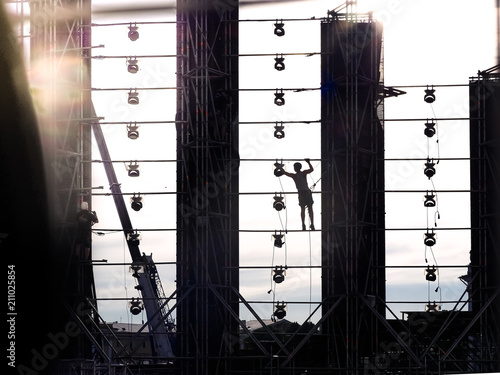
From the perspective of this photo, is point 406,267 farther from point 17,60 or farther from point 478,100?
point 17,60

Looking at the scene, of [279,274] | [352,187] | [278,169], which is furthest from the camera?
[278,169]

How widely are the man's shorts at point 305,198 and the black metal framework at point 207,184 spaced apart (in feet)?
4.18

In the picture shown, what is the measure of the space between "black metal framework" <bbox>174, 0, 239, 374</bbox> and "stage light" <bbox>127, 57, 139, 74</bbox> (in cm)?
80

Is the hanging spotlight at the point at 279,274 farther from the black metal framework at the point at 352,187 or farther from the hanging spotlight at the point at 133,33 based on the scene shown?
the hanging spotlight at the point at 133,33

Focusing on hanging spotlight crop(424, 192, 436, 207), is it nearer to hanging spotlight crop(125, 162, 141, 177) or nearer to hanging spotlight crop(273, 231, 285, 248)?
hanging spotlight crop(273, 231, 285, 248)

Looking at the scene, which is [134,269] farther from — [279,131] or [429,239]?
[429,239]

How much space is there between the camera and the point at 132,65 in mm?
22344

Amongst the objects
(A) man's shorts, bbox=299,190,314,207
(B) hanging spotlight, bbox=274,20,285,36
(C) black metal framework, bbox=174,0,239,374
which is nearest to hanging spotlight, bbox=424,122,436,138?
(A) man's shorts, bbox=299,190,314,207

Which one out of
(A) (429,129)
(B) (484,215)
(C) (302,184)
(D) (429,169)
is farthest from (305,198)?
(B) (484,215)

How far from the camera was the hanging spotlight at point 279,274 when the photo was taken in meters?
22.0

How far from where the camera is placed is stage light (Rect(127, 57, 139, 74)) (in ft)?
73.3

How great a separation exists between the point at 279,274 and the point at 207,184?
2.14 m

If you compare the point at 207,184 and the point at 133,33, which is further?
the point at 133,33

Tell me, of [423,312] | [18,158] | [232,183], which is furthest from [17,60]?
[423,312]
